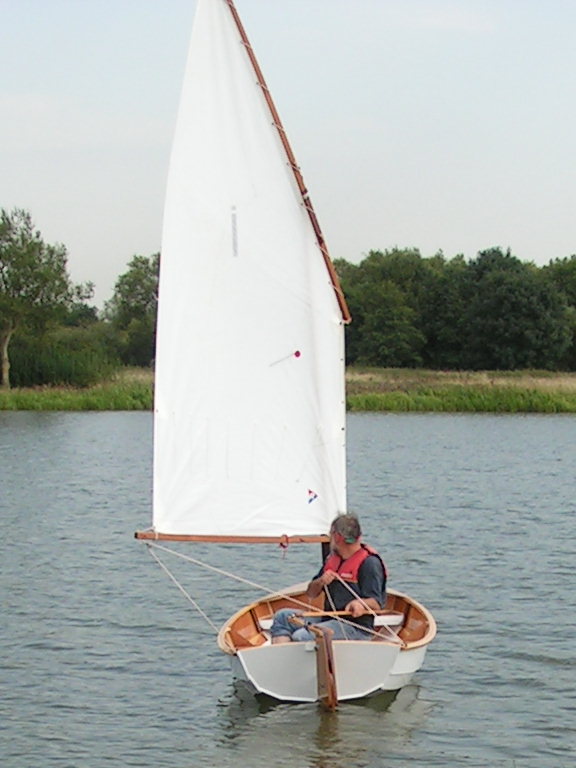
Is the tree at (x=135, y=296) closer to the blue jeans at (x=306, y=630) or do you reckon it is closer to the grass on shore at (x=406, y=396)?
the grass on shore at (x=406, y=396)

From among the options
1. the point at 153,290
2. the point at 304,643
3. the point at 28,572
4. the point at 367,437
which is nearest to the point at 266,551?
the point at 28,572

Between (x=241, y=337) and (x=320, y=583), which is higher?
(x=241, y=337)

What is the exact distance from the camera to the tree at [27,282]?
240 feet

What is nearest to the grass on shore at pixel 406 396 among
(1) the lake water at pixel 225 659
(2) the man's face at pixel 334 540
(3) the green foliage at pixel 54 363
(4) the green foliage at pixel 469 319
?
(3) the green foliage at pixel 54 363

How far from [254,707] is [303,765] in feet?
5.03

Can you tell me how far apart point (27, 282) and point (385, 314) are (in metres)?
33.1

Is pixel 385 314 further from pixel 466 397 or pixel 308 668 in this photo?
pixel 308 668

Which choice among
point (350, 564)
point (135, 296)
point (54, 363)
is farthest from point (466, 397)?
point (135, 296)

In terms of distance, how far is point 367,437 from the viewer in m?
48.5

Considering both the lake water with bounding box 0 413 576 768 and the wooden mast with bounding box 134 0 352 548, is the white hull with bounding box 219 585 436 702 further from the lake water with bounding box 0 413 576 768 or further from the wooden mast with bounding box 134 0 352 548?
the wooden mast with bounding box 134 0 352 548

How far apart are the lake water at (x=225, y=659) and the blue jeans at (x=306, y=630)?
0.76m

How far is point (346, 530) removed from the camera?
1240 cm

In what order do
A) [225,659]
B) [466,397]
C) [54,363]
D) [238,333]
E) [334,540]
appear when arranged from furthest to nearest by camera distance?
[54,363]
[466,397]
[225,659]
[238,333]
[334,540]

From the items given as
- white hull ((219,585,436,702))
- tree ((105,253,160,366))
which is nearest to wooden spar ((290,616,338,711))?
white hull ((219,585,436,702))
